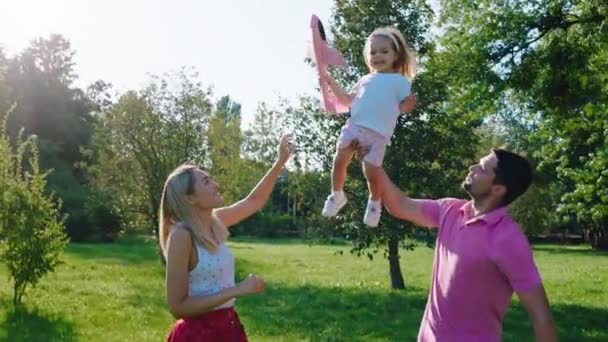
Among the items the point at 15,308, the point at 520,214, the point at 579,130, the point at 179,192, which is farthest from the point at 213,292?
the point at 520,214

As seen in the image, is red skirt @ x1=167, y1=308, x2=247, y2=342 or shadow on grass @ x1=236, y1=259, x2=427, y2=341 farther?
shadow on grass @ x1=236, y1=259, x2=427, y2=341

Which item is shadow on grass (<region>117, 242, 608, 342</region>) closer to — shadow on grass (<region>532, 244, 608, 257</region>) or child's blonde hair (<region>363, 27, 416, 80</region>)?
child's blonde hair (<region>363, 27, 416, 80</region>)

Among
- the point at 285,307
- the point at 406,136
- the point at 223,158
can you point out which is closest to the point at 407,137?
the point at 406,136

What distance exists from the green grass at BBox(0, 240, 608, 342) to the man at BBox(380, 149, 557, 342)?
8880 millimetres

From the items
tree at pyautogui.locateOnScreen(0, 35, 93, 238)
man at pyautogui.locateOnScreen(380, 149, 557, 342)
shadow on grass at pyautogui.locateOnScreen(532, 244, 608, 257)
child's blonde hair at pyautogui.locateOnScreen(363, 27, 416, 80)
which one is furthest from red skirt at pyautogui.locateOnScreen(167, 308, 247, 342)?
tree at pyautogui.locateOnScreen(0, 35, 93, 238)

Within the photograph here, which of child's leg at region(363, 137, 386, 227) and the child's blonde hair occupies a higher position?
the child's blonde hair

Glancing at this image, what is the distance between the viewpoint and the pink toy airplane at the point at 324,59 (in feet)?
17.9

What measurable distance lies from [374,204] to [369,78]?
865 mm

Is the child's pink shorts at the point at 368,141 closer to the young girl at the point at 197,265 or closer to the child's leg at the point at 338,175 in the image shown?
the child's leg at the point at 338,175

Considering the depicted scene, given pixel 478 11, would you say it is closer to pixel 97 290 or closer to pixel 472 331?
pixel 97 290

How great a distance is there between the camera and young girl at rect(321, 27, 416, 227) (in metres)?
5.26

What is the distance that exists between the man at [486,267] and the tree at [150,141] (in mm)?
24505

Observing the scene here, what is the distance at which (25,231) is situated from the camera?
17.2 meters

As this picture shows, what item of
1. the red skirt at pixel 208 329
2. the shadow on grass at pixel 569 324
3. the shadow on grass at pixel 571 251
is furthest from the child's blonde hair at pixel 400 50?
the shadow on grass at pixel 571 251
